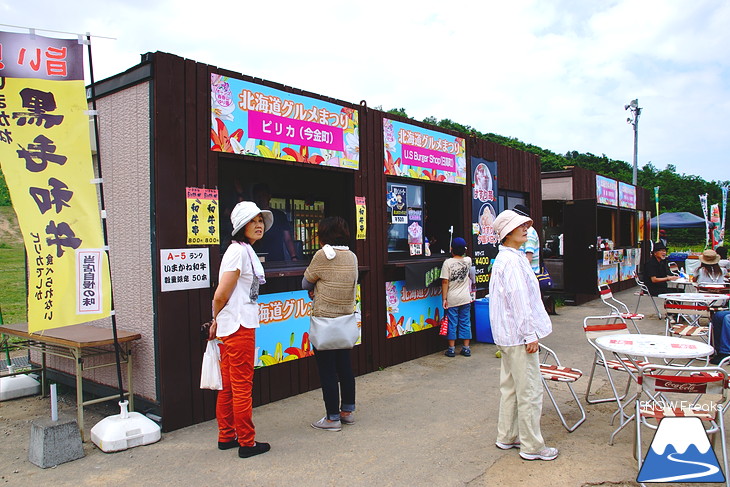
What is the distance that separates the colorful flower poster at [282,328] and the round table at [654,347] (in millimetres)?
2872

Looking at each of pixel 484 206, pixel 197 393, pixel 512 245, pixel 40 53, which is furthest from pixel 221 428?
pixel 484 206

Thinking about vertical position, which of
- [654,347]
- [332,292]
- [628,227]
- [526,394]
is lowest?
[526,394]

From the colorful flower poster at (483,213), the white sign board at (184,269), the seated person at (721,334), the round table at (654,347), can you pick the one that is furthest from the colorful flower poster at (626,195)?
the white sign board at (184,269)

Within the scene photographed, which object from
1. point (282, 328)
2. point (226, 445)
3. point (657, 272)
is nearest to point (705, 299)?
point (657, 272)

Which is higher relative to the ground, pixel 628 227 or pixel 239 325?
pixel 628 227

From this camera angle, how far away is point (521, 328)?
380cm

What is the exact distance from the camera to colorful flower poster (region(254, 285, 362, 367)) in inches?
205

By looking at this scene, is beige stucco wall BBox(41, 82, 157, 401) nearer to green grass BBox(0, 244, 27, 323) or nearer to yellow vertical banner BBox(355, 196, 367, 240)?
yellow vertical banner BBox(355, 196, 367, 240)

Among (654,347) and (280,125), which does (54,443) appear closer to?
(280,125)

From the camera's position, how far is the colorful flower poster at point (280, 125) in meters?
4.95

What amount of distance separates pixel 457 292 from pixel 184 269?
396cm

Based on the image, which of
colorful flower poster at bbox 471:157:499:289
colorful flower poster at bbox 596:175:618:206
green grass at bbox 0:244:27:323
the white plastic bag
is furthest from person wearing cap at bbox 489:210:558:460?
colorful flower poster at bbox 596:175:618:206

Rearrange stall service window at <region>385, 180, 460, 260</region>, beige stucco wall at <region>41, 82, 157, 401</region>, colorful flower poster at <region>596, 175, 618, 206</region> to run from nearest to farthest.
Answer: beige stucco wall at <region>41, 82, 157, 401</region>, stall service window at <region>385, 180, 460, 260</region>, colorful flower poster at <region>596, 175, 618, 206</region>

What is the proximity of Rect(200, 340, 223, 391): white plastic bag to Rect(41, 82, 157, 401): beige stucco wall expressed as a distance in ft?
2.85
